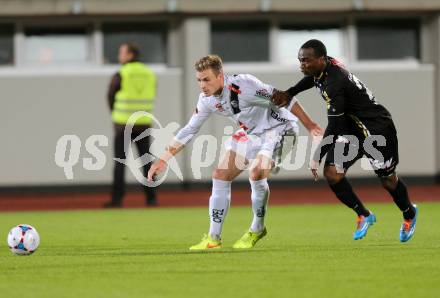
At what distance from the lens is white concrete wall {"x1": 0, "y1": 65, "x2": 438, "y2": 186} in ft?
66.4

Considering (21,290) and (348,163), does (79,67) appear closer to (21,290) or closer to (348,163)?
(348,163)

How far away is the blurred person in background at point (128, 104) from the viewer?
642 inches

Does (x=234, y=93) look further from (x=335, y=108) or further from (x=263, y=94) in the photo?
(x=335, y=108)

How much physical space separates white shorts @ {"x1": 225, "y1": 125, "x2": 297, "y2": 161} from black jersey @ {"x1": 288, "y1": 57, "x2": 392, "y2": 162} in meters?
0.38

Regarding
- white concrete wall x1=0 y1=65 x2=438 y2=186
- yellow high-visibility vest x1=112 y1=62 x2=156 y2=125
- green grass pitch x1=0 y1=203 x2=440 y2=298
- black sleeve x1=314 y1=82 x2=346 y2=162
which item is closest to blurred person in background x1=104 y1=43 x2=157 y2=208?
yellow high-visibility vest x1=112 y1=62 x2=156 y2=125

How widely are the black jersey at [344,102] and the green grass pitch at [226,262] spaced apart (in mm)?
1056

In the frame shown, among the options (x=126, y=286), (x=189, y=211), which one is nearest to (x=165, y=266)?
(x=126, y=286)

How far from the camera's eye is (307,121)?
9.64m

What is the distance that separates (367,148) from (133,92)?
7058 mm

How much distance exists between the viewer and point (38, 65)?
2048cm

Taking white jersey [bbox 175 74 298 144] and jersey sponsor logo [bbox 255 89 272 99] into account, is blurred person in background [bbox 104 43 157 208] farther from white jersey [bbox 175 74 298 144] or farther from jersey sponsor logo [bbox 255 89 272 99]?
jersey sponsor logo [bbox 255 89 272 99]

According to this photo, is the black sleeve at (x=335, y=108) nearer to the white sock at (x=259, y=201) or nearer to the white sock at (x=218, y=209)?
the white sock at (x=259, y=201)

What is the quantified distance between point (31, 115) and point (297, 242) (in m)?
10.8

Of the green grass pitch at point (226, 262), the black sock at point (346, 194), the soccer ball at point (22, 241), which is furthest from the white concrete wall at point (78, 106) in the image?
the soccer ball at point (22, 241)
